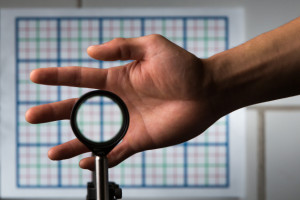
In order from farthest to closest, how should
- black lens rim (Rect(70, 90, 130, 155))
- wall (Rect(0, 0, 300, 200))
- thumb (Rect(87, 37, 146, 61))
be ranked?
1. wall (Rect(0, 0, 300, 200))
2. thumb (Rect(87, 37, 146, 61))
3. black lens rim (Rect(70, 90, 130, 155))

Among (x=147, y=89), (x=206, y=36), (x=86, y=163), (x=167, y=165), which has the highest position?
(x=206, y=36)

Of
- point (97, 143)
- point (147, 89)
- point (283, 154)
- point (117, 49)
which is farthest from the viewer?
Answer: point (283, 154)

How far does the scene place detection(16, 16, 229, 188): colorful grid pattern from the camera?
4.57ft

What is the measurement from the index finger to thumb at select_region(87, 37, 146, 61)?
0.11 meters

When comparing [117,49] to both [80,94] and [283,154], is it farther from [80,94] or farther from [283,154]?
[283,154]

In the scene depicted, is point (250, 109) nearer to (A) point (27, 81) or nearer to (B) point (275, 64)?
(B) point (275, 64)

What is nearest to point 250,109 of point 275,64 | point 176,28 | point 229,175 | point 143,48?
point 229,175

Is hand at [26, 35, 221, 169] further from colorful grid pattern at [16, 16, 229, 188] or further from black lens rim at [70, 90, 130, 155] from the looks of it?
colorful grid pattern at [16, 16, 229, 188]

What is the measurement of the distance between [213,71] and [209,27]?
71cm

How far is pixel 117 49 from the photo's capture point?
2.23 ft

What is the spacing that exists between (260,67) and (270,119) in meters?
0.72

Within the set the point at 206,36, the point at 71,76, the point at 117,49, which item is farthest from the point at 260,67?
the point at 206,36

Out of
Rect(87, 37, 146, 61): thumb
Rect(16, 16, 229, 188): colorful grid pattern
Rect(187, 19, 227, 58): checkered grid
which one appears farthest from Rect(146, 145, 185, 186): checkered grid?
Rect(87, 37, 146, 61): thumb

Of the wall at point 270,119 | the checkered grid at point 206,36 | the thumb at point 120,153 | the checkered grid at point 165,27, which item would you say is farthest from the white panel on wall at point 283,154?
the thumb at point 120,153
